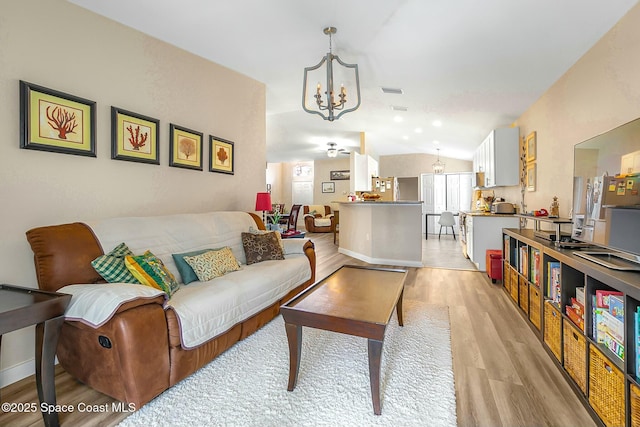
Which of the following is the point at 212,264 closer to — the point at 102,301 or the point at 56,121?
the point at 102,301

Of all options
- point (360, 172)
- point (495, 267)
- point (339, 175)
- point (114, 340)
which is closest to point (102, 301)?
point (114, 340)

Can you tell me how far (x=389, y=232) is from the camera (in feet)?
16.5

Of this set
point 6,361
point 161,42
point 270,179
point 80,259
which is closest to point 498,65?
point 161,42

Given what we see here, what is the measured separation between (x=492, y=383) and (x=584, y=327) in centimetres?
58

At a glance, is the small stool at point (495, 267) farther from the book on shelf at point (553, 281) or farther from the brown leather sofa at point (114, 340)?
the brown leather sofa at point (114, 340)

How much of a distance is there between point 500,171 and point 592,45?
2410 millimetres

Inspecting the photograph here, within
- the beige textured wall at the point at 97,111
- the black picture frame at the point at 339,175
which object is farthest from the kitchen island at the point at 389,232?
the black picture frame at the point at 339,175

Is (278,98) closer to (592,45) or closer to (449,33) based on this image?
(449,33)

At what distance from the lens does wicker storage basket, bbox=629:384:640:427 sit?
1.11m

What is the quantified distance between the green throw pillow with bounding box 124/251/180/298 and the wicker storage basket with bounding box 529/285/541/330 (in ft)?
8.89

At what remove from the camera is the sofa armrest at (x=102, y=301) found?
1408 mm

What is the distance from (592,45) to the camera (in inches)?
92.1

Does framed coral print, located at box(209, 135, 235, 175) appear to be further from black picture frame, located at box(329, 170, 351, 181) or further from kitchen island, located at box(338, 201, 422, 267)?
black picture frame, located at box(329, 170, 351, 181)

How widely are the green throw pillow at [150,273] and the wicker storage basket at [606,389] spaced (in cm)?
235
